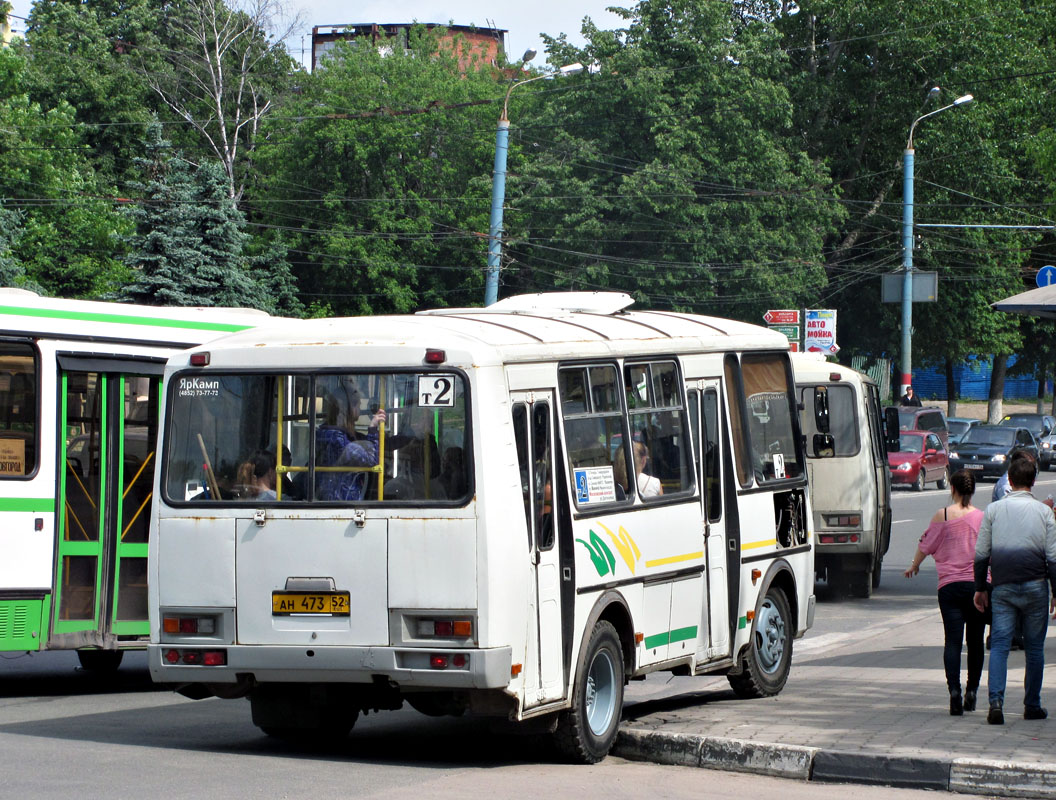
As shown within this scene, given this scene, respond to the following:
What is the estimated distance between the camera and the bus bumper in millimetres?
7879

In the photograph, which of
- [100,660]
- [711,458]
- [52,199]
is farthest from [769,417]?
[52,199]

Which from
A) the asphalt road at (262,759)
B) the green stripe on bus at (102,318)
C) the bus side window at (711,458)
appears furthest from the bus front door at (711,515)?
the green stripe on bus at (102,318)

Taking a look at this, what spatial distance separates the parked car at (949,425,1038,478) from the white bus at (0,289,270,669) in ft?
118

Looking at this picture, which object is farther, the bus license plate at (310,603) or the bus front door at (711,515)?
the bus front door at (711,515)

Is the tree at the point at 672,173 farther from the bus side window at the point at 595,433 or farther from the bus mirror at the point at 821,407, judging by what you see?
the bus side window at the point at 595,433

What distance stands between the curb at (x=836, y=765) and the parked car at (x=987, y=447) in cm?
3722

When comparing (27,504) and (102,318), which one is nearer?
(27,504)

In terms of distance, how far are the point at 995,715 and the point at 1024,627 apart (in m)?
0.57

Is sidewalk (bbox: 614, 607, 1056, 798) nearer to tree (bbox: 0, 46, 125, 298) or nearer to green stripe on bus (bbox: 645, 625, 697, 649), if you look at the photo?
green stripe on bus (bbox: 645, 625, 697, 649)

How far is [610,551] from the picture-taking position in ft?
29.5

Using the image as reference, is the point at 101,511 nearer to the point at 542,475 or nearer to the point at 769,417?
the point at 542,475

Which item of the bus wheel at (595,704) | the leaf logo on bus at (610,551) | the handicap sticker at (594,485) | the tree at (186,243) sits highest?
the tree at (186,243)

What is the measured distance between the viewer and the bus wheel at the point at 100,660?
12.7 m

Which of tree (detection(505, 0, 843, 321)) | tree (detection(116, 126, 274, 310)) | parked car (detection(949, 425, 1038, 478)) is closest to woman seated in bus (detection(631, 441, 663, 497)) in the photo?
tree (detection(116, 126, 274, 310))
